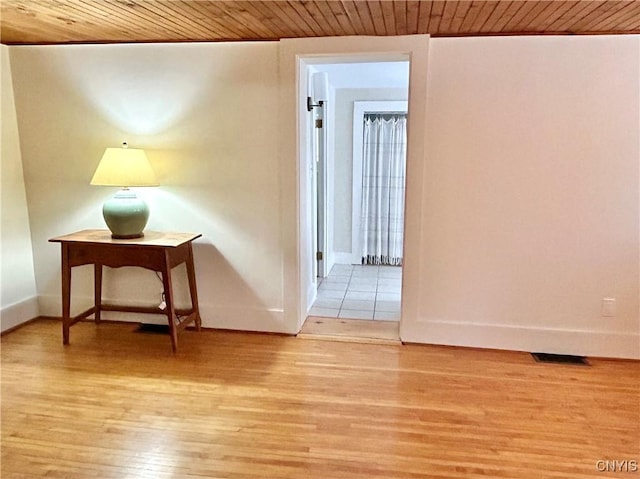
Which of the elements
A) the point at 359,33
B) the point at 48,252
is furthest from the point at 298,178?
the point at 48,252

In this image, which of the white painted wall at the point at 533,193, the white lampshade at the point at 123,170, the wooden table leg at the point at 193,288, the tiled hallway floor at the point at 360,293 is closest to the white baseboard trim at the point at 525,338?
the white painted wall at the point at 533,193

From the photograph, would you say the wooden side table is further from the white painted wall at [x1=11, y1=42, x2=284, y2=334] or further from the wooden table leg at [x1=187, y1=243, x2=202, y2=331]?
the white painted wall at [x1=11, y1=42, x2=284, y2=334]

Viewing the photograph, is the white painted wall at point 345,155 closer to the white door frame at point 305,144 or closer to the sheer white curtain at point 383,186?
the sheer white curtain at point 383,186

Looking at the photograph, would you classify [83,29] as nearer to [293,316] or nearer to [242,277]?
[242,277]

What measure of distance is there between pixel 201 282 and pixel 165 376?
0.82m

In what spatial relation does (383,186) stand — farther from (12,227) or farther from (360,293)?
(12,227)

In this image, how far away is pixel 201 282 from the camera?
3287 millimetres

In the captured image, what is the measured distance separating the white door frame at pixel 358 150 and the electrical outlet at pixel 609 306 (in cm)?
276

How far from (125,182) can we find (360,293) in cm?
225

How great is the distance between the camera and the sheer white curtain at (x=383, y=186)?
16.4 ft

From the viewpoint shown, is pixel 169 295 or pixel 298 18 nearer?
pixel 298 18

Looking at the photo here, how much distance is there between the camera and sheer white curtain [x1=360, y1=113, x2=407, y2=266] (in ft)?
16.4

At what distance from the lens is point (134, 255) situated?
113 inches

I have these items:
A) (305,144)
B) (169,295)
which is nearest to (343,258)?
(305,144)
